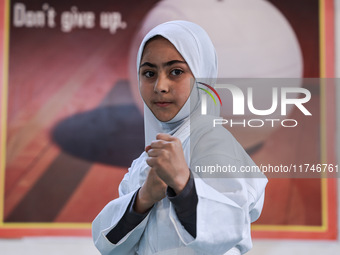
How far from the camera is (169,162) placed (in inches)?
22.6

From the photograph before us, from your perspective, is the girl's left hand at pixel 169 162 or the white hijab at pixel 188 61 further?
the white hijab at pixel 188 61

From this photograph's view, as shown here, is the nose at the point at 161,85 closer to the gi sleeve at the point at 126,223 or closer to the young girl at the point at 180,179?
the young girl at the point at 180,179

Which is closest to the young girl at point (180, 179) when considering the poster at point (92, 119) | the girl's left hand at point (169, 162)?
the girl's left hand at point (169, 162)

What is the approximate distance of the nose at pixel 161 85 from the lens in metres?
0.68

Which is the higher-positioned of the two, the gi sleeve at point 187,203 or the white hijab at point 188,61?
the white hijab at point 188,61

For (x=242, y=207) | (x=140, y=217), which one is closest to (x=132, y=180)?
(x=140, y=217)

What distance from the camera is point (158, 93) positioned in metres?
0.70

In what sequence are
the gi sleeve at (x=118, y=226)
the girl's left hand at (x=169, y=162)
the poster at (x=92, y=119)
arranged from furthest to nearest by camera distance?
1. the poster at (x=92, y=119)
2. the gi sleeve at (x=118, y=226)
3. the girl's left hand at (x=169, y=162)

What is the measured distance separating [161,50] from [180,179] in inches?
9.1

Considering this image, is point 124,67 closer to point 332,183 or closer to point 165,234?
point 332,183

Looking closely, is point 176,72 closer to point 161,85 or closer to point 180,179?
point 161,85

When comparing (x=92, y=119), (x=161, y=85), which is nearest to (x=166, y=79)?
(x=161, y=85)

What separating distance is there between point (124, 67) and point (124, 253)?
1221mm

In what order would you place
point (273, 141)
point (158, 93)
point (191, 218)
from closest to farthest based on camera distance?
point (191, 218) → point (158, 93) → point (273, 141)
